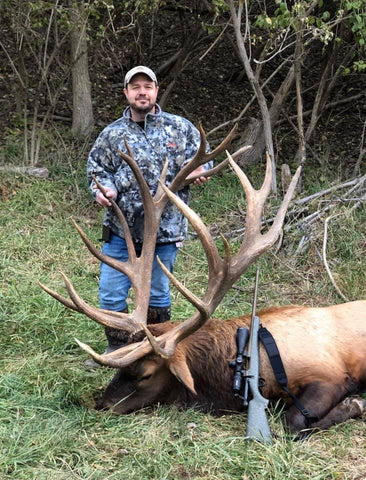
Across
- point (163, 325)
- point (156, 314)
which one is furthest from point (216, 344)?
point (156, 314)

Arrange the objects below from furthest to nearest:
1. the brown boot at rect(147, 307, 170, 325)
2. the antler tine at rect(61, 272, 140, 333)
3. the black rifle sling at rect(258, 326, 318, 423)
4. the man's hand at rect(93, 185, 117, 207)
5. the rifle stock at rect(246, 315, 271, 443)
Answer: the brown boot at rect(147, 307, 170, 325) < the man's hand at rect(93, 185, 117, 207) < the black rifle sling at rect(258, 326, 318, 423) < the antler tine at rect(61, 272, 140, 333) < the rifle stock at rect(246, 315, 271, 443)

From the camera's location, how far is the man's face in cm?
446

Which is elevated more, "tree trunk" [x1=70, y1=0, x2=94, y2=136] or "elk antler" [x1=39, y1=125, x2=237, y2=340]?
"tree trunk" [x1=70, y1=0, x2=94, y2=136]

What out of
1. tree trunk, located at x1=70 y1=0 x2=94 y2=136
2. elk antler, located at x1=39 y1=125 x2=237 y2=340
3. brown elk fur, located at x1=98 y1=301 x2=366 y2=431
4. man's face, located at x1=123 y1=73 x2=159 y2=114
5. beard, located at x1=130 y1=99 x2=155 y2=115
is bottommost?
brown elk fur, located at x1=98 y1=301 x2=366 y2=431

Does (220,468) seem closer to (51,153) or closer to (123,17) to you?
(51,153)

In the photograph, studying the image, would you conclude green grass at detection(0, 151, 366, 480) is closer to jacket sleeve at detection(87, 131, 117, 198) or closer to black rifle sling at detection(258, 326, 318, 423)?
black rifle sling at detection(258, 326, 318, 423)

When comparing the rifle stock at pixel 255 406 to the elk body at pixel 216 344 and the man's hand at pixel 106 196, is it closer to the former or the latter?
the elk body at pixel 216 344

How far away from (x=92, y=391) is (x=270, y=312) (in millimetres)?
1266

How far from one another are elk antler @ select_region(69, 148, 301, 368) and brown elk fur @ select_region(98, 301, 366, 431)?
0.15 metres

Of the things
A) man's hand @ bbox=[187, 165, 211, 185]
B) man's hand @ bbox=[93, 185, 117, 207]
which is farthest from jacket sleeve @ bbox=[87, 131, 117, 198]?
man's hand @ bbox=[187, 165, 211, 185]

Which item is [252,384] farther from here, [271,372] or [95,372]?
[95,372]

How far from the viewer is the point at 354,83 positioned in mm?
10680

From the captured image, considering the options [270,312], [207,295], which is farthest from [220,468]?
[270,312]

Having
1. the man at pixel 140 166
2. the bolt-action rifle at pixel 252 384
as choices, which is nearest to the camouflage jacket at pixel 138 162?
the man at pixel 140 166
